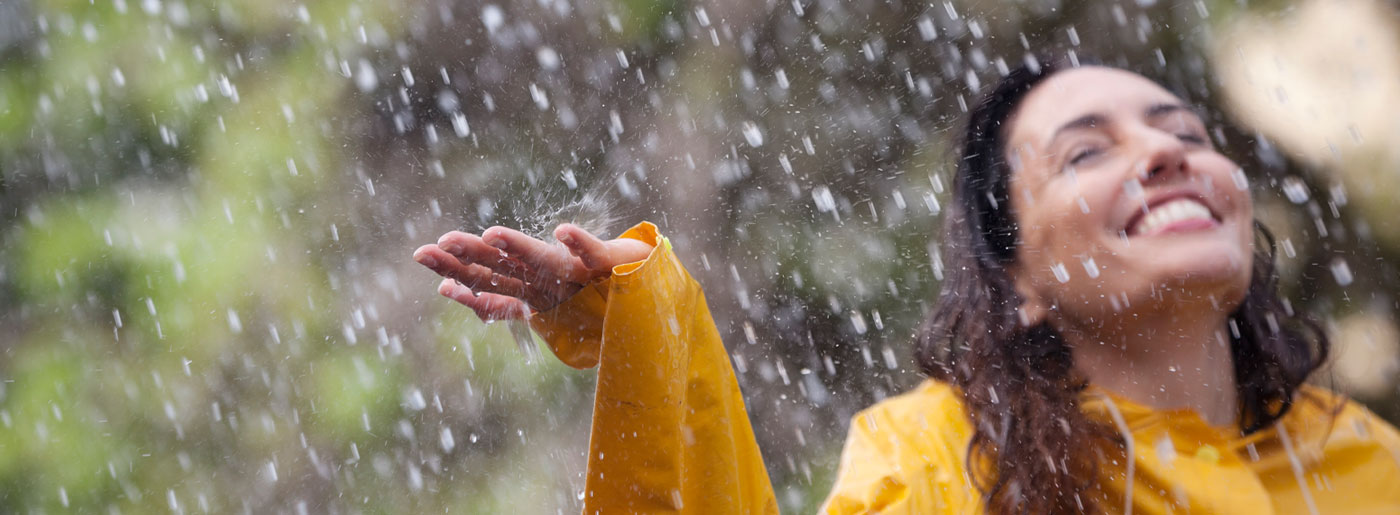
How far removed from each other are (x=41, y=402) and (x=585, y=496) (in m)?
2.57

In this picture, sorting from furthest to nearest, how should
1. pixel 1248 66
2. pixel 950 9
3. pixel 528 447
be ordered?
pixel 528 447, pixel 950 9, pixel 1248 66

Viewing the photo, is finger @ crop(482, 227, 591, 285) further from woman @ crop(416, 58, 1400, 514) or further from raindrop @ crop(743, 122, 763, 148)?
raindrop @ crop(743, 122, 763, 148)

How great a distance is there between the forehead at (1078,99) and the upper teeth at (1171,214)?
0.13 m

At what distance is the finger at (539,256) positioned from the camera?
77 centimetres

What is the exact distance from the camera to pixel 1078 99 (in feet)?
3.41

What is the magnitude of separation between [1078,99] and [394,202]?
7.96ft

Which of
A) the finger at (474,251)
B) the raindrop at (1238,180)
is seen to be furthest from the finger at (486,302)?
the raindrop at (1238,180)

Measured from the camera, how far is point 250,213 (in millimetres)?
2695

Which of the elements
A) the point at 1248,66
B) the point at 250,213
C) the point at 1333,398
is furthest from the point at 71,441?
the point at 1248,66

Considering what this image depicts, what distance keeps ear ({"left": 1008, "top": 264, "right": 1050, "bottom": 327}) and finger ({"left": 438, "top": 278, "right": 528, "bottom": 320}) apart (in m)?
0.56

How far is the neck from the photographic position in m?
0.96

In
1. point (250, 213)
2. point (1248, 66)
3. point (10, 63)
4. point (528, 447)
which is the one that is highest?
point (10, 63)

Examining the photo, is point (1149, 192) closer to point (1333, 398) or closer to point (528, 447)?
point (1333, 398)

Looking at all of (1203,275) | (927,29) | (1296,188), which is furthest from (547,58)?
(1203,275)
